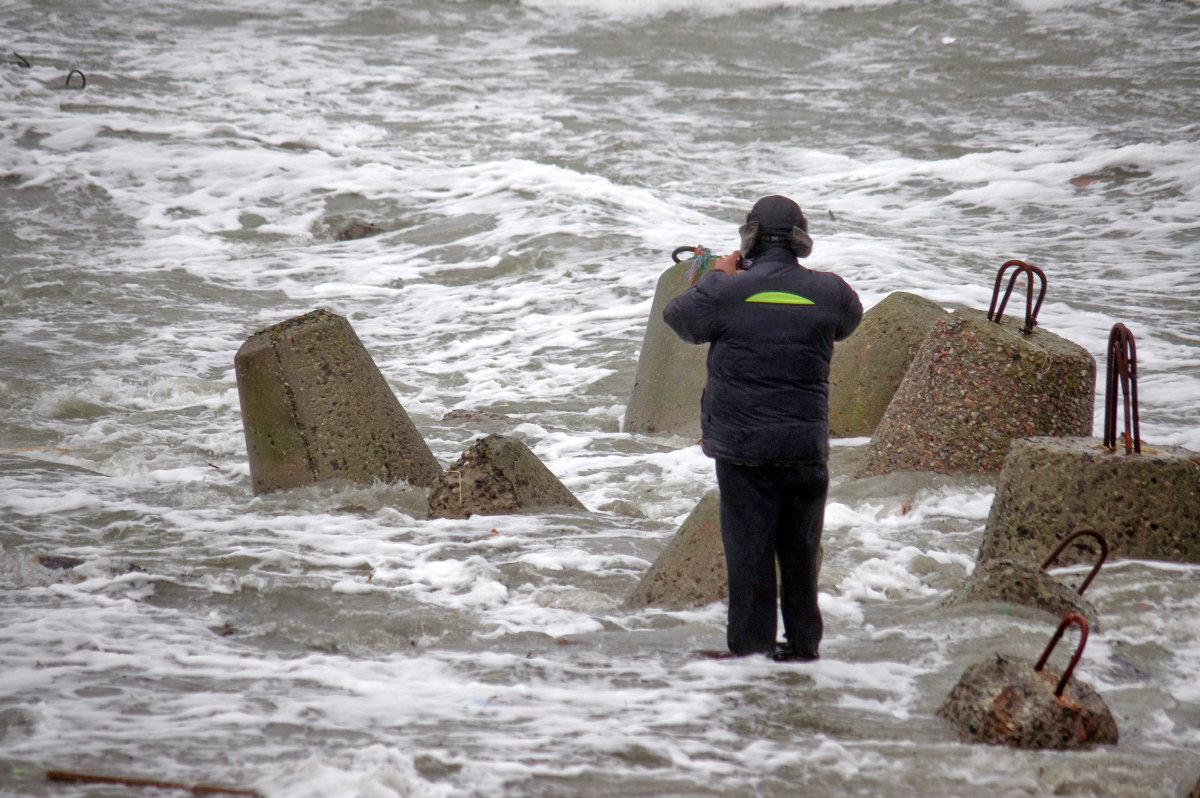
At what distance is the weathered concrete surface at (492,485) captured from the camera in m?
6.05

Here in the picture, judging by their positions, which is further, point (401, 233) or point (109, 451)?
point (401, 233)

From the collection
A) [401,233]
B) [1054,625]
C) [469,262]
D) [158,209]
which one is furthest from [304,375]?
[158,209]

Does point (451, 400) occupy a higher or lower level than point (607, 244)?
lower

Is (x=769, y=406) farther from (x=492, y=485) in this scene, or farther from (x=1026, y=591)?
(x=492, y=485)

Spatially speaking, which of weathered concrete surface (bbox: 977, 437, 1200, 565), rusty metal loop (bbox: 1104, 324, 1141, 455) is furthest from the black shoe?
rusty metal loop (bbox: 1104, 324, 1141, 455)

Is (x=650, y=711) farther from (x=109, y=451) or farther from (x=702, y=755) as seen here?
(x=109, y=451)

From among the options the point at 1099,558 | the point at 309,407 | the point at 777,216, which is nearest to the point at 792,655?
the point at 1099,558

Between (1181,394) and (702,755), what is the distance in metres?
6.61

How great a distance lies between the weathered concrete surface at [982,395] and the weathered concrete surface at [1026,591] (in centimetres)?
165

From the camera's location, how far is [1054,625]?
441 centimetres

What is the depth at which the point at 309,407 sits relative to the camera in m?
6.36

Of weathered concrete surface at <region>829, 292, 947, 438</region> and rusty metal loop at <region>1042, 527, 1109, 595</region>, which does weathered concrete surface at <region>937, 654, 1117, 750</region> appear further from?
weathered concrete surface at <region>829, 292, 947, 438</region>

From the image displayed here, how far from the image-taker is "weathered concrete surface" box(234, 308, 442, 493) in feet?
20.8

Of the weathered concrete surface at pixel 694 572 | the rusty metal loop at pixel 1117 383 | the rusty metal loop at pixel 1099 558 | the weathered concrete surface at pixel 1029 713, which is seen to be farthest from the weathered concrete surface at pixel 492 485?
the weathered concrete surface at pixel 1029 713
